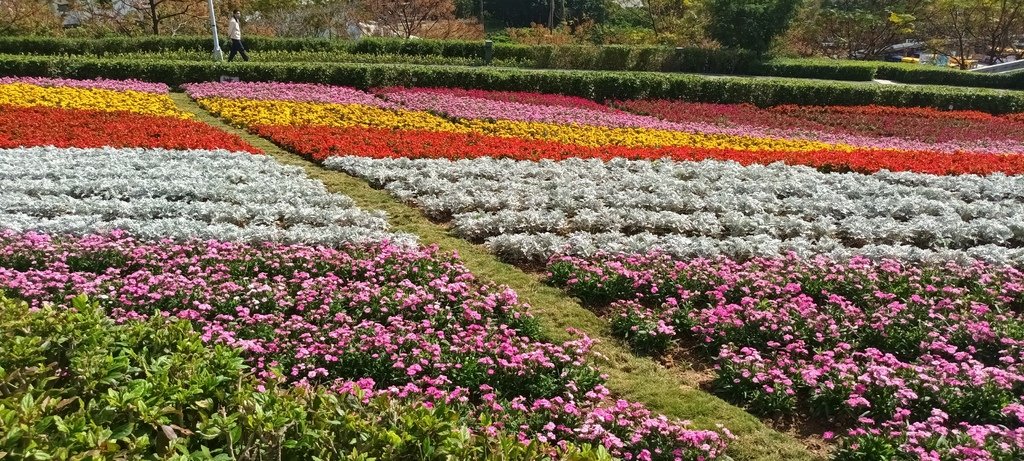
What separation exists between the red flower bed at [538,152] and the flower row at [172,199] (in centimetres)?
152

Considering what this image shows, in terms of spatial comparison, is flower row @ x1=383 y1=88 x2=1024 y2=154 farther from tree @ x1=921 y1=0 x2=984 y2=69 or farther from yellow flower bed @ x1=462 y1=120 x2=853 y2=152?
tree @ x1=921 y1=0 x2=984 y2=69

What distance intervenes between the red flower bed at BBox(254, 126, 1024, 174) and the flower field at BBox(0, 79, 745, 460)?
4.68ft

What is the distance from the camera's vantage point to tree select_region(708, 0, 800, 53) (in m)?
28.0

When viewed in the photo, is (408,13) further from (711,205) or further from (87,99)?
(711,205)

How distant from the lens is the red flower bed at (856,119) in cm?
1723

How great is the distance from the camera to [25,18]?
2678cm

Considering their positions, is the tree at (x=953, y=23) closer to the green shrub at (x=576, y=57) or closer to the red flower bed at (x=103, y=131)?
the green shrub at (x=576, y=57)

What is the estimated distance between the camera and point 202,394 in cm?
315

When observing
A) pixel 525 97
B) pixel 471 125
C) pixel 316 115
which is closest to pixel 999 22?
pixel 525 97

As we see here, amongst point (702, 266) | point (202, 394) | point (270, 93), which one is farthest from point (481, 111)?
point (202, 394)

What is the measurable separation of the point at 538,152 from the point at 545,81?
8.71m

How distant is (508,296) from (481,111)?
10204 millimetres

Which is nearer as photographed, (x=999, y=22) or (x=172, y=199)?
(x=172, y=199)

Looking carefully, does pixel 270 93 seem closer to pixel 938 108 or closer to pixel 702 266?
pixel 702 266
